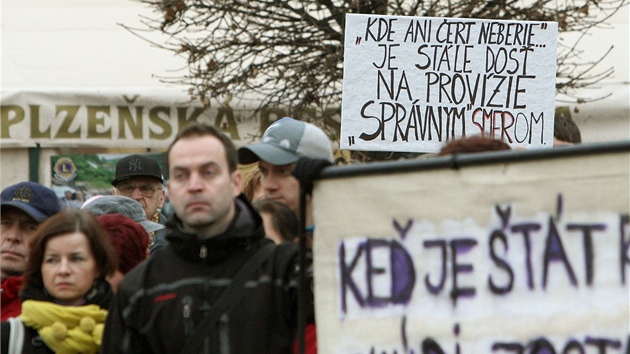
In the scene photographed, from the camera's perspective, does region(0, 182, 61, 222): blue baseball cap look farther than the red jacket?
Yes

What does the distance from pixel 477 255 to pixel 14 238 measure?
1.88 meters

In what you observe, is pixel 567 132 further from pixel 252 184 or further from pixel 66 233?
pixel 66 233

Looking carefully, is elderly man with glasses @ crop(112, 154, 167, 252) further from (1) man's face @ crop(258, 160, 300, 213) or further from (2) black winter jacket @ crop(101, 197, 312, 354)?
(2) black winter jacket @ crop(101, 197, 312, 354)

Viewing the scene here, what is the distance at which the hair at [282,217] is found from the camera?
11.6 ft

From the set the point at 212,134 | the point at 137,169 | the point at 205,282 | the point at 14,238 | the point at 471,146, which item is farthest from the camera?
the point at 137,169

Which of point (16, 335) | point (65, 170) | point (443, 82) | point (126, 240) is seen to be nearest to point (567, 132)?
point (443, 82)

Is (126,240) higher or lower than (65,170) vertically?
lower

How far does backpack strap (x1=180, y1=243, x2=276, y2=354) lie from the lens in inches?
117

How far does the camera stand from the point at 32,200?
395 centimetres

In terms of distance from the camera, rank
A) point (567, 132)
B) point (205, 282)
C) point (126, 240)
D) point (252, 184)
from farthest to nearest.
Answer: point (567, 132) → point (252, 184) → point (126, 240) → point (205, 282)

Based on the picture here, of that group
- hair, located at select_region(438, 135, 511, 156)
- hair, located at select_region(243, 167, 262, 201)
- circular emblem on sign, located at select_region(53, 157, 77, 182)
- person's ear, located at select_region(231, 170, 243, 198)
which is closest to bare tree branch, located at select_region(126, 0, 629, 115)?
circular emblem on sign, located at select_region(53, 157, 77, 182)

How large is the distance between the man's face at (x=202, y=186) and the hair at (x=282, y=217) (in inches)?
14.6

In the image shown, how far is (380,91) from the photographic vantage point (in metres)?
5.09

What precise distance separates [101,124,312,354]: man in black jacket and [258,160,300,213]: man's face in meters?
0.43
